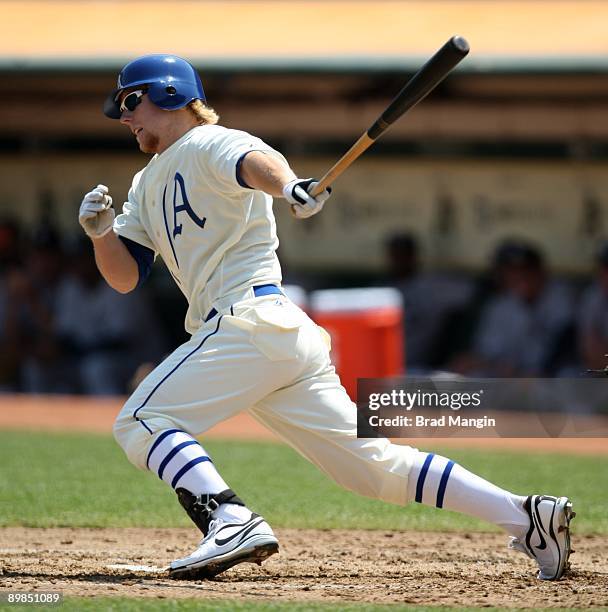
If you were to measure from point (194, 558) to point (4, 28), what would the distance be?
8303 mm

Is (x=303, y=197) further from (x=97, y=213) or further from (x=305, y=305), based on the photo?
(x=305, y=305)

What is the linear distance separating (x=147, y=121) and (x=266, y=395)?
1.01m

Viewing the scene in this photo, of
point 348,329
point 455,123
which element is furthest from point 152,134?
point 455,123

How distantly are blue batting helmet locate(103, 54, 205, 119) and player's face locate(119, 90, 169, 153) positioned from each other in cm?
3

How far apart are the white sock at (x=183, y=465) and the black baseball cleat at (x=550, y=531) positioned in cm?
98

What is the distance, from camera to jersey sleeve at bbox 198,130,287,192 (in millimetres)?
3910

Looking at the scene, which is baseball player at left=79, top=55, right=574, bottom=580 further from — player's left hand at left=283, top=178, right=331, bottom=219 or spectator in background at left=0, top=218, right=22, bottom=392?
spectator in background at left=0, top=218, right=22, bottom=392

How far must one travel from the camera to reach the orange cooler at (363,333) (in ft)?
31.2

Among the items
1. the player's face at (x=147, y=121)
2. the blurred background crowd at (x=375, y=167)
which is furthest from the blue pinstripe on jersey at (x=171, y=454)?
the blurred background crowd at (x=375, y=167)

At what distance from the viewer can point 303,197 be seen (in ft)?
12.3

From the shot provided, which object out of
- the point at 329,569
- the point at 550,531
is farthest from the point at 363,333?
the point at 550,531

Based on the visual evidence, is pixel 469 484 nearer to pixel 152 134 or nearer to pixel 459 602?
pixel 459 602

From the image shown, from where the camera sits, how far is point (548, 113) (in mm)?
10086

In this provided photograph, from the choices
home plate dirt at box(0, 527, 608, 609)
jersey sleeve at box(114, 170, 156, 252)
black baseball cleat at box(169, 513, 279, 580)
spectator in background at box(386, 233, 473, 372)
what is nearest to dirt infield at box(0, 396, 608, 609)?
home plate dirt at box(0, 527, 608, 609)
